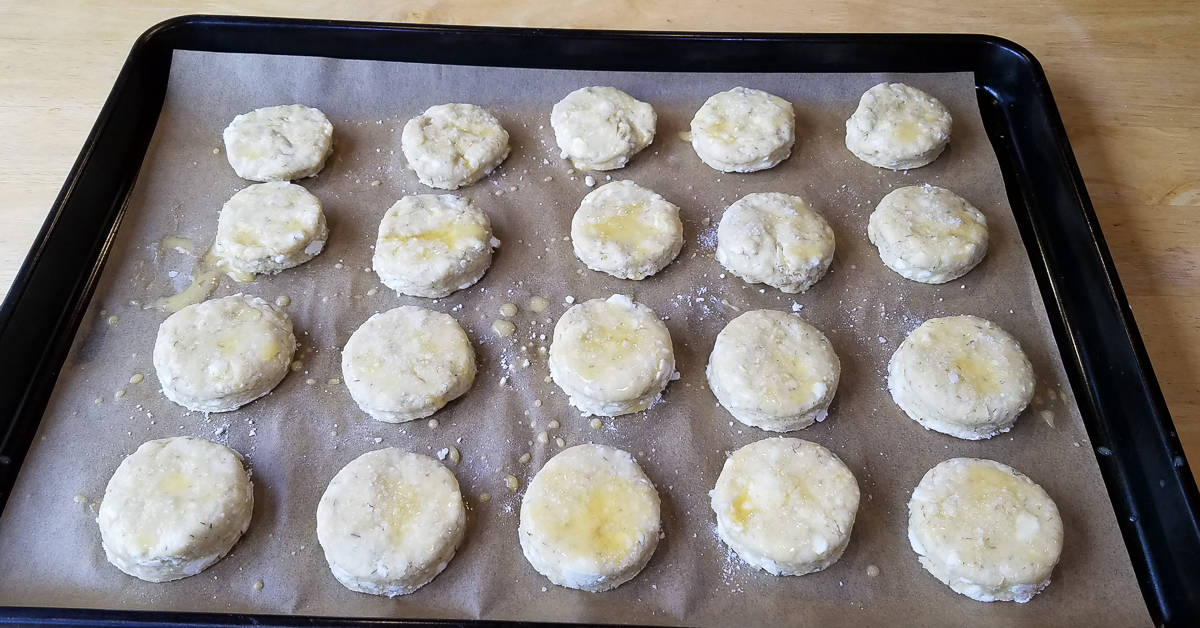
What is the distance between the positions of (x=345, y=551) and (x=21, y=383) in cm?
81

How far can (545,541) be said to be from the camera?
4.88 ft

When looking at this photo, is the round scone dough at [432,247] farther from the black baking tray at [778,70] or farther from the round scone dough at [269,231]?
the black baking tray at [778,70]

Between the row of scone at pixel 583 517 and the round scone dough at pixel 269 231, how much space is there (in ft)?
1.49

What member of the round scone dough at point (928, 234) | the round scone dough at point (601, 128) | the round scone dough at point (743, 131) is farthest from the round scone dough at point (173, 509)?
the round scone dough at point (928, 234)

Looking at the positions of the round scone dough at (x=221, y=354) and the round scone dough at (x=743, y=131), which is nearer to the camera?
the round scone dough at (x=221, y=354)

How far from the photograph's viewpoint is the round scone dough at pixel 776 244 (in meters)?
1.84

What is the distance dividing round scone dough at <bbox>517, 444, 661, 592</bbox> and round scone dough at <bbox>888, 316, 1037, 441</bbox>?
62 cm

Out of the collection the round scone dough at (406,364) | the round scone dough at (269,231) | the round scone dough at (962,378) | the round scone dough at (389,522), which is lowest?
the round scone dough at (389,522)

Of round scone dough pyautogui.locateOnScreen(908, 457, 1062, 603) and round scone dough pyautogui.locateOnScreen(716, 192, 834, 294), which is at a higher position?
round scone dough pyautogui.locateOnScreen(716, 192, 834, 294)

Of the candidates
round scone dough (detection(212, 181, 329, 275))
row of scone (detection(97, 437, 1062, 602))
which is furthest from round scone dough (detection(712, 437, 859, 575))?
round scone dough (detection(212, 181, 329, 275))

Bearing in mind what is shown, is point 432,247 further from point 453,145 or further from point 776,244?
point 776,244

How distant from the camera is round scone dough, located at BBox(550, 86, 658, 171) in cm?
202

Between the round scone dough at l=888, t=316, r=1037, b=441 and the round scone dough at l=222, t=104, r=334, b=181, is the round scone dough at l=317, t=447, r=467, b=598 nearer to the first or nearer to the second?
the round scone dough at l=222, t=104, r=334, b=181

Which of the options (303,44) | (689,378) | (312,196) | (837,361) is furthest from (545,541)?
(303,44)
